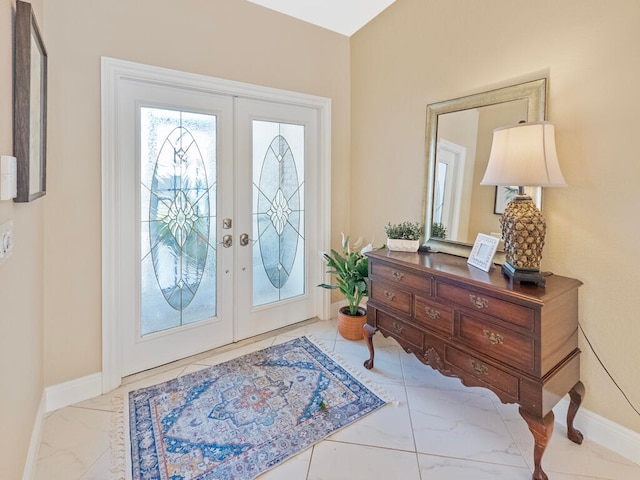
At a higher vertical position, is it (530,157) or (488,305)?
(530,157)

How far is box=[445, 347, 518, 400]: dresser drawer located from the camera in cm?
158

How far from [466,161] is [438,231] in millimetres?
524

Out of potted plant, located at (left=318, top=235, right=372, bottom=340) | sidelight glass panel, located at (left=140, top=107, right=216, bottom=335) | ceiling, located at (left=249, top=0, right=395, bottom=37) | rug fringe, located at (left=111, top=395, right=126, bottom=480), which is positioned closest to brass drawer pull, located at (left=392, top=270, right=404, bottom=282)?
potted plant, located at (left=318, top=235, right=372, bottom=340)

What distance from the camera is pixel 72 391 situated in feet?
6.78

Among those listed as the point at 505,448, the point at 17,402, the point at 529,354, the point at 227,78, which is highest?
the point at 227,78

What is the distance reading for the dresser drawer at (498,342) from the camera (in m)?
1.51

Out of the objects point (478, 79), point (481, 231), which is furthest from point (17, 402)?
point (478, 79)

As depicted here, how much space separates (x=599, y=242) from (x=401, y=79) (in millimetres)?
1848

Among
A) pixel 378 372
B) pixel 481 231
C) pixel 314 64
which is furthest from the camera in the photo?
pixel 314 64

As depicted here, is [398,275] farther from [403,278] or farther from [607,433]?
→ [607,433]

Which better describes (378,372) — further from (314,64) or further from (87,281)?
(314,64)

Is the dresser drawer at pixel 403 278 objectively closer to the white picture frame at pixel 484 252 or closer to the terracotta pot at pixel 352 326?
the white picture frame at pixel 484 252

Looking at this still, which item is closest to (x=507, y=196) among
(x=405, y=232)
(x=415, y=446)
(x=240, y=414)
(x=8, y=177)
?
(x=405, y=232)

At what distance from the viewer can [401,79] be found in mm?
2709
